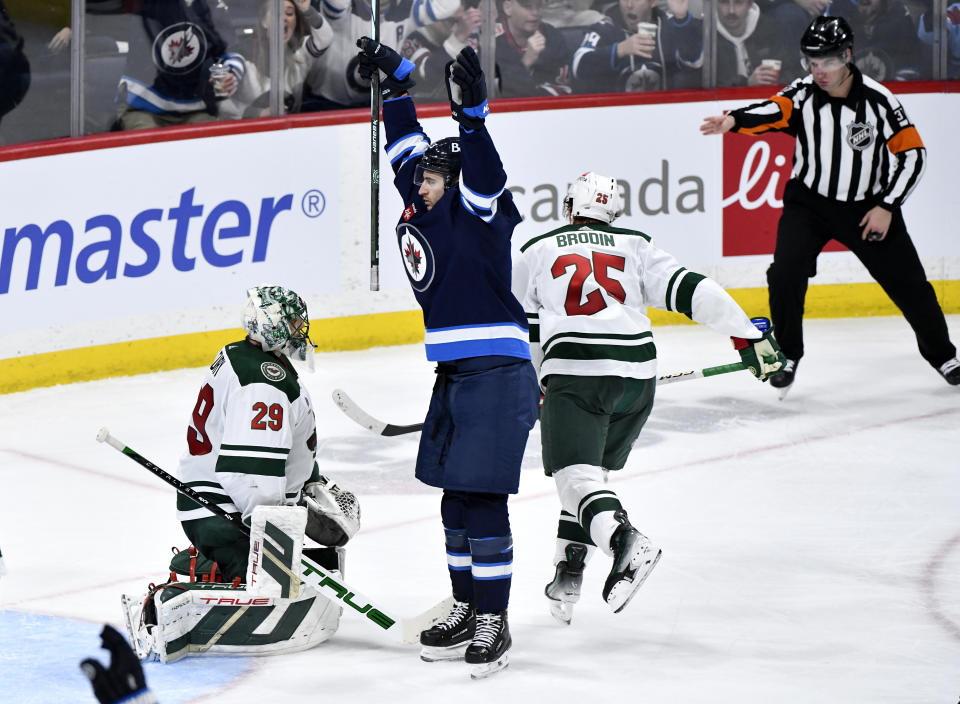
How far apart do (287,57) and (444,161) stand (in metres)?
3.66

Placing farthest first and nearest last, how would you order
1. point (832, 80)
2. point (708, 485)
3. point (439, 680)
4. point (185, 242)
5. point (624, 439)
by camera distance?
1. point (185, 242)
2. point (832, 80)
3. point (708, 485)
4. point (624, 439)
5. point (439, 680)

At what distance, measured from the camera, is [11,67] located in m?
5.96

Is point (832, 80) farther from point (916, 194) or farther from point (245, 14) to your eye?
point (245, 14)

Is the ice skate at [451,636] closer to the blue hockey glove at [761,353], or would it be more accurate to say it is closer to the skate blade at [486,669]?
the skate blade at [486,669]

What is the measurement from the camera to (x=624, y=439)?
3684 mm

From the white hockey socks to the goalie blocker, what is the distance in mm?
519

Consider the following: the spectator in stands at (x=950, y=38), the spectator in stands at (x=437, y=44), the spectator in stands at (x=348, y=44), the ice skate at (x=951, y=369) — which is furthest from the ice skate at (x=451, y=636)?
the spectator in stands at (x=950, y=38)

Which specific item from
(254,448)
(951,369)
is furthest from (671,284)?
(951,369)

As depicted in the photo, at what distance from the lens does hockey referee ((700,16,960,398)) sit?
5797 mm

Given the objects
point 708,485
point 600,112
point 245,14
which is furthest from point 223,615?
point 600,112

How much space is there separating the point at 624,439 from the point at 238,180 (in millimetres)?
3198

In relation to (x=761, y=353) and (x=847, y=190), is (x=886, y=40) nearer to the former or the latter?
→ (x=847, y=190)

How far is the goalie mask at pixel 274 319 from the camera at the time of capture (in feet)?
10.8

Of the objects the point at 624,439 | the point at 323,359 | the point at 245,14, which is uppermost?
the point at 245,14
